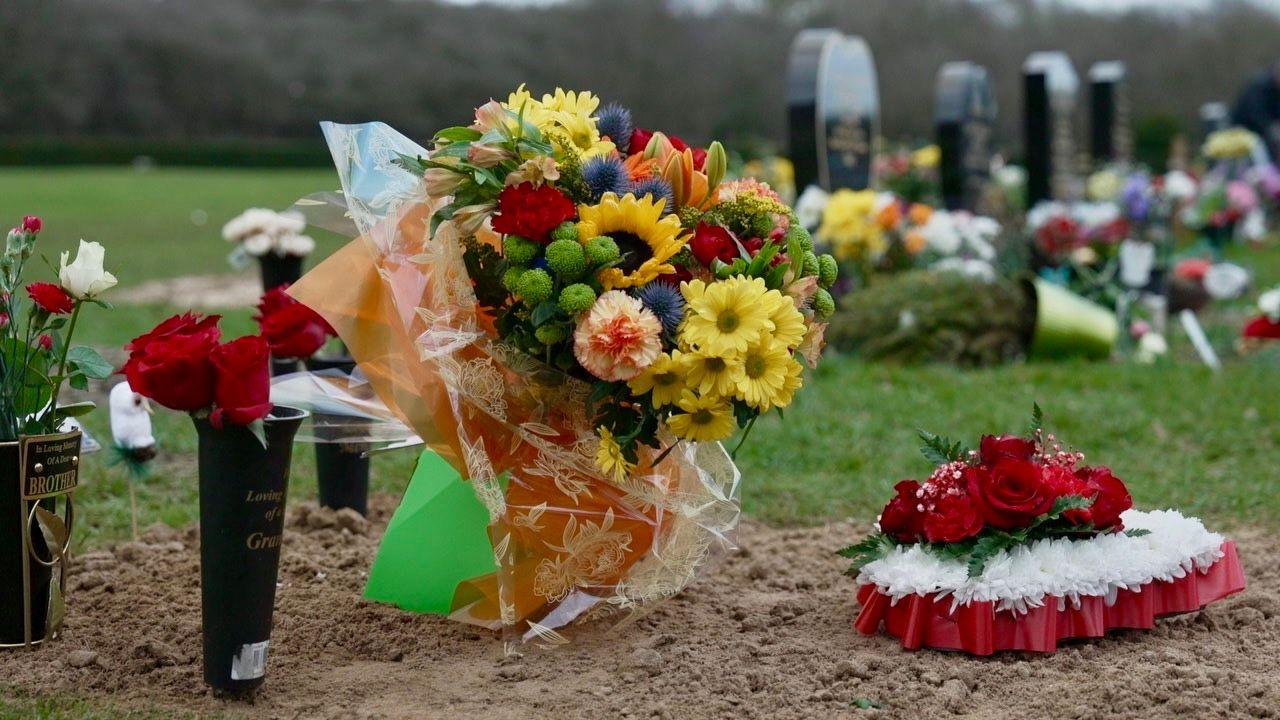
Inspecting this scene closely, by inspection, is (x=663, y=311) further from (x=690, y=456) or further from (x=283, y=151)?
(x=283, y=151)

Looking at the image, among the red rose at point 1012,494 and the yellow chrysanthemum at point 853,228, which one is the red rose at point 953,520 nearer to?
the red rose at point 1012,494

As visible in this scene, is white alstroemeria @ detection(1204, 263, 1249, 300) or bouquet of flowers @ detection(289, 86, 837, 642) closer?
bouquet of flowers @ detection(289, 86, 837, 642)

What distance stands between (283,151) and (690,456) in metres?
36.9

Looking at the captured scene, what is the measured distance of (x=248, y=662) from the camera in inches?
111

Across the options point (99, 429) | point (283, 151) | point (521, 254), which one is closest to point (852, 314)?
point (99, 429)

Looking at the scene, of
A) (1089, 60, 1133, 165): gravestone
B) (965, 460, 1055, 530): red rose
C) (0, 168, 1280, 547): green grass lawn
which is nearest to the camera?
(965, 460, 1055, 530): red rose

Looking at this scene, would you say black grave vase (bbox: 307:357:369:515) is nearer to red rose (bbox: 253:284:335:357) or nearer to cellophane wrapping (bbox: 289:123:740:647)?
red rose (bbox: 253:284:335:357)

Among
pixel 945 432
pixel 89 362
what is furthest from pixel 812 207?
pixel 89 362

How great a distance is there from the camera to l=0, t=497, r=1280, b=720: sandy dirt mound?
280cm

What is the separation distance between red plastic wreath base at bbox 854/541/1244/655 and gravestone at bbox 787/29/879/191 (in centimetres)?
692

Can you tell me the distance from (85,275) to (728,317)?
145cm

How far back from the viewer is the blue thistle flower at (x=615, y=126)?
128 inches

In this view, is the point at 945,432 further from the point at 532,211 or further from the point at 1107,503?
the point at 532,211

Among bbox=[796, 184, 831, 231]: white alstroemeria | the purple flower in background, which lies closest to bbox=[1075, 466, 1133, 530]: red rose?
bbox=[796, 184, 831, 231]: white alstroemeria
